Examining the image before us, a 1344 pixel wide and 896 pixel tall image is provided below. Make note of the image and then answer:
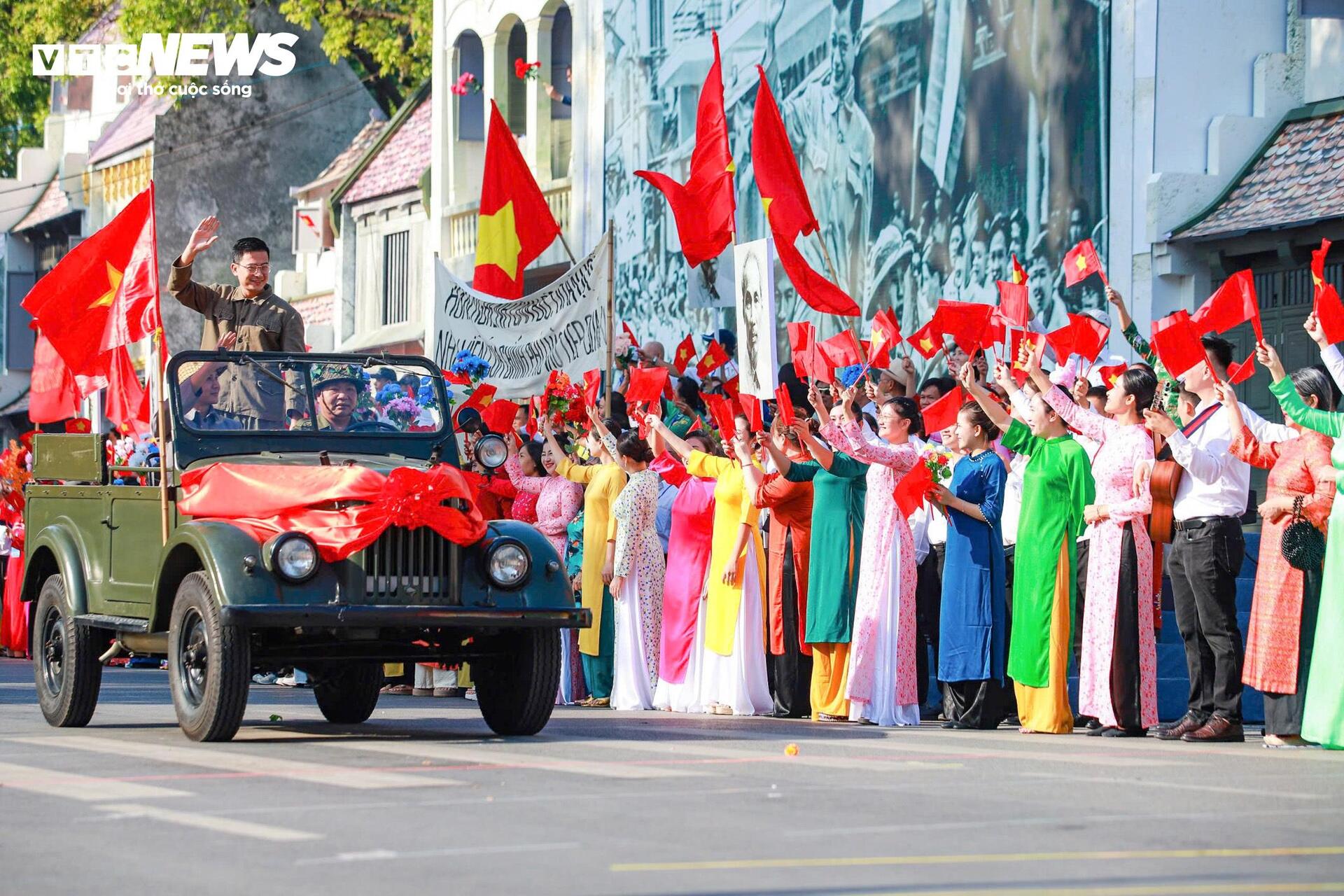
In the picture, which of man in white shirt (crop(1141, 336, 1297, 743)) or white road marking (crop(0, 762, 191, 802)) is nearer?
white road marking (crop(0, 762, 191, 802))

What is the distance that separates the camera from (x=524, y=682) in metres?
11.8

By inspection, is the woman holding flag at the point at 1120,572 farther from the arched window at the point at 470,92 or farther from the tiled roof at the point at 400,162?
the tiled roof at the point at 400,162

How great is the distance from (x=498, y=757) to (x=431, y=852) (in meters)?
3.35

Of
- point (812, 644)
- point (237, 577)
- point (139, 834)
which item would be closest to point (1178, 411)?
point (812, 644)

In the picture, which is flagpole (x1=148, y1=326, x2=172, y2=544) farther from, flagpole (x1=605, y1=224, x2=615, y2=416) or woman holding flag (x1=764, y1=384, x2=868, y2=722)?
flagpole (x1=605, y1=224, x2=615, y2=416)

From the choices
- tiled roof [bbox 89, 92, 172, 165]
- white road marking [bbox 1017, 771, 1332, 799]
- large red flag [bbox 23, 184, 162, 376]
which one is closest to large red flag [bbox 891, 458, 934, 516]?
white road marking [bbox 1017, 771, 1332, 799]

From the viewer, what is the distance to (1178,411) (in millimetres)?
12227

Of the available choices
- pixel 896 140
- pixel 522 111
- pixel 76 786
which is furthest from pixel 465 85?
pixel 76 786

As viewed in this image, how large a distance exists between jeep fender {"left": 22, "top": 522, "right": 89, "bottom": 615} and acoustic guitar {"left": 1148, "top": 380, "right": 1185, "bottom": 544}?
5.94m

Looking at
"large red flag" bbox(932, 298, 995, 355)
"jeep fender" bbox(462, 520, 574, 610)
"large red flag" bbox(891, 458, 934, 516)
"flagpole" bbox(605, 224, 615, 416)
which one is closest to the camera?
"jeep fender" bbox(462, 520, 574, 610)

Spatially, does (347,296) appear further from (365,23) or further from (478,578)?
(478,578)

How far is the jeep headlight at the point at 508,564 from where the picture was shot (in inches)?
445

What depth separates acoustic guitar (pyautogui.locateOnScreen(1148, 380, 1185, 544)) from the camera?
39.5 ft

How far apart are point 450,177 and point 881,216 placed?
13401 millimetres
